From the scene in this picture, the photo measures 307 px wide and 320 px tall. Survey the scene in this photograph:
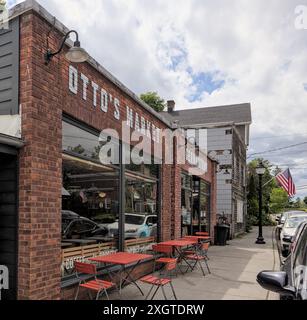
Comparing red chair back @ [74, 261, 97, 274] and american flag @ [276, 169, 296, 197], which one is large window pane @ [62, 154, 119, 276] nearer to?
red chair back @ [74, 261, 97, 274]

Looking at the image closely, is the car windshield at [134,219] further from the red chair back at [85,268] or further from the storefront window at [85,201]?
the red chair back at [85,268]

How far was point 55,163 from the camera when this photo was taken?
529cm

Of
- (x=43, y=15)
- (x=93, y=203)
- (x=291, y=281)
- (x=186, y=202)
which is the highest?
(x=43, y=15)

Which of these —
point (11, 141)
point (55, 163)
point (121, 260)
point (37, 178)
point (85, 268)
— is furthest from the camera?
point (121, 260)

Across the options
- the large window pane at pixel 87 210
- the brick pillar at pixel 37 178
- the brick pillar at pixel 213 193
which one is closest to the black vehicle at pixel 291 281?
the brick pillar at pixel 37 178

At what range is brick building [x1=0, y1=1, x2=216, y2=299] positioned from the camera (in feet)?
15.8

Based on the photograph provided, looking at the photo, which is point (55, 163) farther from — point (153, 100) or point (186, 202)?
point (153, 100)

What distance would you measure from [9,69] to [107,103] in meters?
2.19

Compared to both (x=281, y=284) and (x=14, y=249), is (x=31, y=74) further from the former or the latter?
(x=281, y=284)

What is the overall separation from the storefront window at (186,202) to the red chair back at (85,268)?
6.43 metres

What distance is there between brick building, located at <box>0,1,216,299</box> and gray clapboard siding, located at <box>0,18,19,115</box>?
0.05 ft

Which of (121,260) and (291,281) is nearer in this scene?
(291,281)

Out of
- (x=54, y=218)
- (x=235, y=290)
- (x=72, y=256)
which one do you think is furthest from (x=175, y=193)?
(x=54, y=218)

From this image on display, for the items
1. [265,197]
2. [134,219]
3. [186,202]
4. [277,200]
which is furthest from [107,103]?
[265,197]
